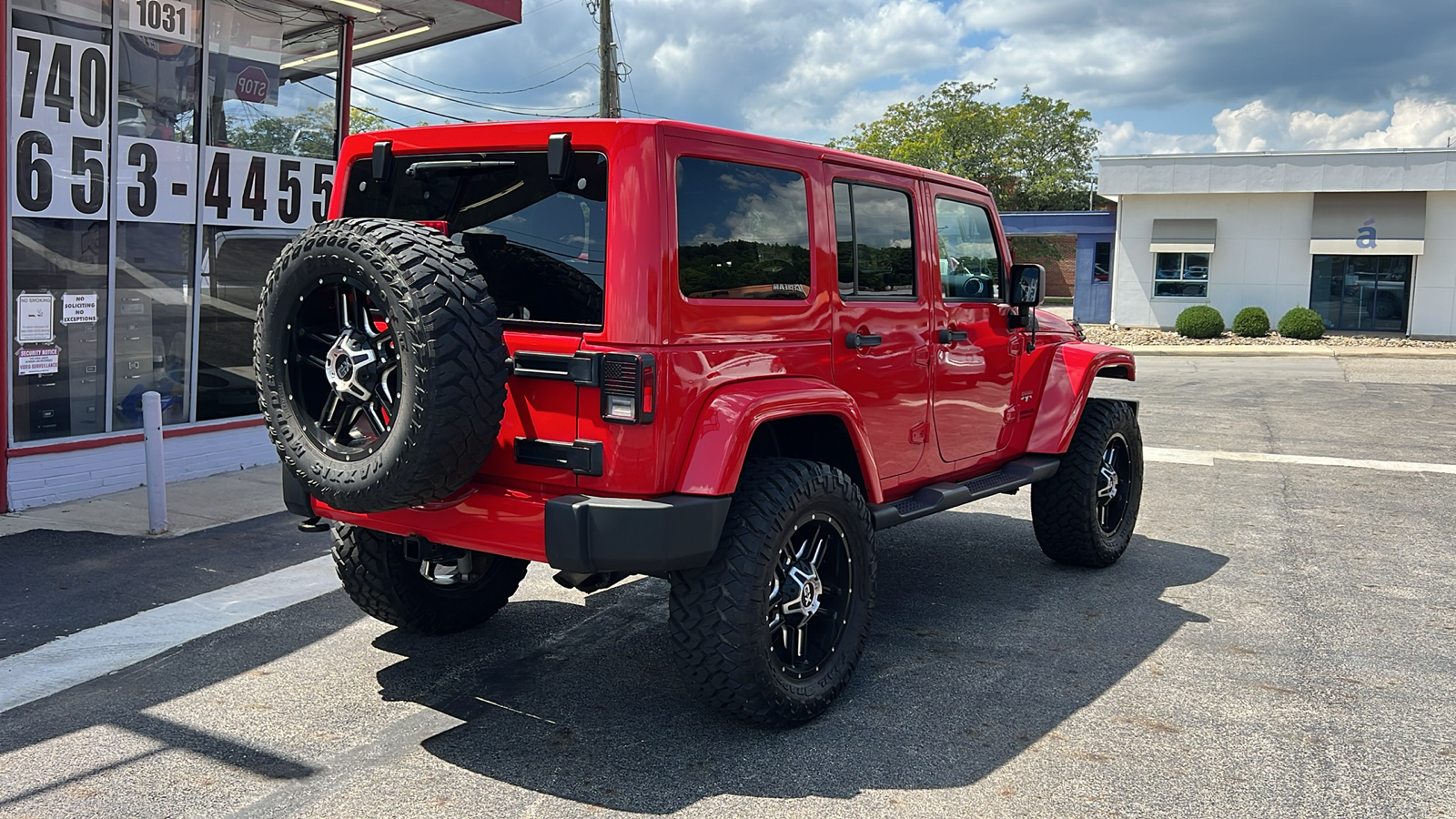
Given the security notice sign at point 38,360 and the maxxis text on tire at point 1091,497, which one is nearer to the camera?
the maxxis text on tire at point 1091,497

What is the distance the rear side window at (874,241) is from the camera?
4.67 m

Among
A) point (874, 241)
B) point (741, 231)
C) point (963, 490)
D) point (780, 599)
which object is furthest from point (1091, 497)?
point (741, 231)

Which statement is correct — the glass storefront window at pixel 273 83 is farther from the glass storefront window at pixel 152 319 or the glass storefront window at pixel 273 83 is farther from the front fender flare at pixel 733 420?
the front fender flare at pixel 733 420

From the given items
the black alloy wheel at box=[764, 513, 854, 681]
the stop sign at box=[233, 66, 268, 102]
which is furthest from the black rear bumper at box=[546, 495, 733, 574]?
the stop sign at box=[233, 66, 268, 102]

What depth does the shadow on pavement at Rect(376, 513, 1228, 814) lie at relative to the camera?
12.3ft

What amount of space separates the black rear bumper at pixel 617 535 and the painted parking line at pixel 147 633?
2.36 m

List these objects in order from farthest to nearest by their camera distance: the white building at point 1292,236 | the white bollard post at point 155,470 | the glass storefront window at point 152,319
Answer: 1. the white building at point 1292,236
2. the glass storefront window at point 152,319
3. the white bollard post at point 155,470

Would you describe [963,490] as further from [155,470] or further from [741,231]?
[155,470]

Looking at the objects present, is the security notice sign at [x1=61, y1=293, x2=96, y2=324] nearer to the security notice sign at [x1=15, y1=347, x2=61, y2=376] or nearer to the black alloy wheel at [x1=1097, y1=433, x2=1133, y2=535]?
the security notice sign at [x1=15, y1=347, x2=61, y2=376]

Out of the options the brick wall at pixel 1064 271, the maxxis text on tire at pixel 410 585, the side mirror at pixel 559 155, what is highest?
the brick wall at pixel 1064 271

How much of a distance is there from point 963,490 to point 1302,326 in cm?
2774

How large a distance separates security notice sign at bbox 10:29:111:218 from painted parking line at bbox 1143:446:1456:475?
8.80 meters

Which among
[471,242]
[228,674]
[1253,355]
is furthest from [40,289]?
[1253,355]

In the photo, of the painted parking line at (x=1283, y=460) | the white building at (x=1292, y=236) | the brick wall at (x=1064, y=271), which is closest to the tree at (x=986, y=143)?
the brick wall at (x=1064, y=271)
